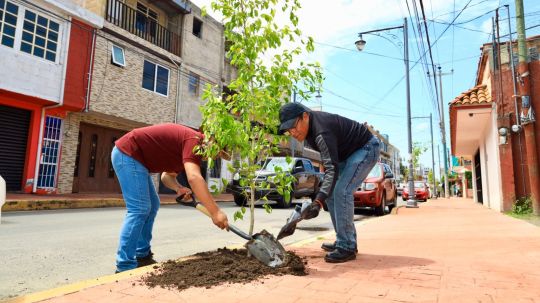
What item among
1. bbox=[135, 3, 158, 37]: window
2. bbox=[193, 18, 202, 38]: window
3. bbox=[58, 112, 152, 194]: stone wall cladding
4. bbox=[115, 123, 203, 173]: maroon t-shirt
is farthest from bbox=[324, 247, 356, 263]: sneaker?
bbox=[193, 18, 202, 38]: window

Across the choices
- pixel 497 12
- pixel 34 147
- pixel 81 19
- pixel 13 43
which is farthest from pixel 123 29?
pixel 497 12

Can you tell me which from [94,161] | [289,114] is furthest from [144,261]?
[94,161]

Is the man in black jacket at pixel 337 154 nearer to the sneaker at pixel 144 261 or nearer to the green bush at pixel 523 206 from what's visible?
the sneaker at pixel 144 261

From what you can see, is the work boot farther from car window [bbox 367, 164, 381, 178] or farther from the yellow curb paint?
car window [bbox 367, 164, 381, 178]

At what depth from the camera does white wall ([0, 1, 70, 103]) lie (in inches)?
435

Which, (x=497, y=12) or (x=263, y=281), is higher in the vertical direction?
(x=497, y=12)

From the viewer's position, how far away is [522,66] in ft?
28.6

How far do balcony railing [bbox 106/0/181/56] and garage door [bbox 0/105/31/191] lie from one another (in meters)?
5.45

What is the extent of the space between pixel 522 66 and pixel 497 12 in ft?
5.87

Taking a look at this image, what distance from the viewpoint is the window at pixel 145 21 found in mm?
17250

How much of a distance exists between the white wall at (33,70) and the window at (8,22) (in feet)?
0.36

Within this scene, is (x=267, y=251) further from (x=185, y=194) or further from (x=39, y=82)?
(x=39, y=82)

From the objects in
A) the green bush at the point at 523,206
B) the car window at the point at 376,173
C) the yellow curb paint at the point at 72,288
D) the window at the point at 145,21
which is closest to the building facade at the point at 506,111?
the green bush at the point at 523,206

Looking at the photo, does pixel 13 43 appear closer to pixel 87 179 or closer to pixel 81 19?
pixel 81 19
